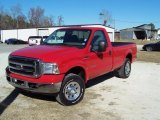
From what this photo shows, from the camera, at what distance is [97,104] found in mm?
6801

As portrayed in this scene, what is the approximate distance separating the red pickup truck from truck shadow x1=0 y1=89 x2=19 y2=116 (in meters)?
0.50

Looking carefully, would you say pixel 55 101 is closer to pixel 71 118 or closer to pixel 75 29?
pixel 71 118

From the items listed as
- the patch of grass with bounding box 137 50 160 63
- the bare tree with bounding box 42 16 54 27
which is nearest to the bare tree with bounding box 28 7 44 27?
the bare tree with bounding box 42 16 54 27

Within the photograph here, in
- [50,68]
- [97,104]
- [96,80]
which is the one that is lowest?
[97,104]

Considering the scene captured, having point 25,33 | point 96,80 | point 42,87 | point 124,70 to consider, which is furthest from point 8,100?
point 25,33

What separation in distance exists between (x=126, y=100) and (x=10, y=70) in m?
3.18

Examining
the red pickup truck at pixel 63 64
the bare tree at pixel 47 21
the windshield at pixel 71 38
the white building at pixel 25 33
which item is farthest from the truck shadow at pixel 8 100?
the bare tree at pixel 47 21

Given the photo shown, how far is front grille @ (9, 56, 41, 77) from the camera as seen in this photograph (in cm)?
617

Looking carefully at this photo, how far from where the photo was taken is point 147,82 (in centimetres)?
971

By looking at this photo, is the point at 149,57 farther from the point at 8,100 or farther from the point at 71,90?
the point at 8,100

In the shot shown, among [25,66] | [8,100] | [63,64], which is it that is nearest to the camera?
[63,64]

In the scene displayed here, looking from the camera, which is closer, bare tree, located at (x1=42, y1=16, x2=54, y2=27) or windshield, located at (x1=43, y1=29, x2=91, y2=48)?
windshield, located at (x1=43, y1=29, x2=91, y2=48)

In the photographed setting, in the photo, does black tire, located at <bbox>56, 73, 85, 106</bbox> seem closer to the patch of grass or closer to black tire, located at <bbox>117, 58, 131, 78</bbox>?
black tire, located at <bbox>117, 58, 131, 78</bbox>

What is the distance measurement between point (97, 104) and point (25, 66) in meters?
2.04
